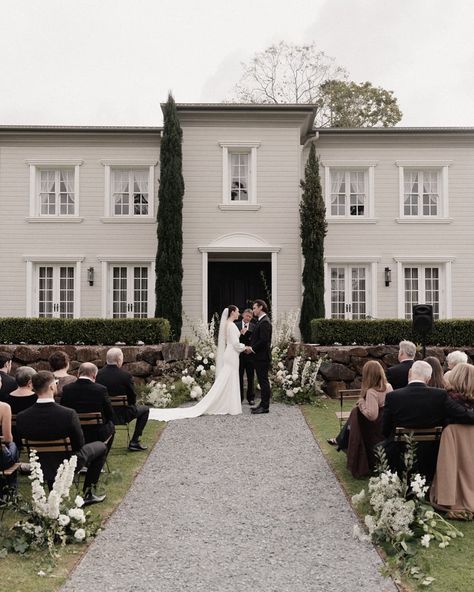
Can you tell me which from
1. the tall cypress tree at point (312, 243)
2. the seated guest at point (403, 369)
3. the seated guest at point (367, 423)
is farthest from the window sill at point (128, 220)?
the seated guest at point (367, 423)

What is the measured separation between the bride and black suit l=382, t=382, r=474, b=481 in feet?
18.6

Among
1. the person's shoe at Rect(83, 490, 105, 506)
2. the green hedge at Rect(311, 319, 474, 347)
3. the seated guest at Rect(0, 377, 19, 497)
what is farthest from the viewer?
the green hedge at Rect(311, 319, 474, 347)

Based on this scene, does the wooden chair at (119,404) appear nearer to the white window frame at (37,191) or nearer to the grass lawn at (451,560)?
the grass lawn at (451,560)

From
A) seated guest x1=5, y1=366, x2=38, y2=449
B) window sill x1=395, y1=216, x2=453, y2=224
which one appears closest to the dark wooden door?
window sill x1=395, y1=216, x2=453, y2=224

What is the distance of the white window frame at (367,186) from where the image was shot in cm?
1981

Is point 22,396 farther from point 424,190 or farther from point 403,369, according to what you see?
point 424,190

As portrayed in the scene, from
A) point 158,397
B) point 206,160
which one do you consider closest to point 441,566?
point 158,397

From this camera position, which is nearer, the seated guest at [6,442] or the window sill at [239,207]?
the seated guest at [6,442]

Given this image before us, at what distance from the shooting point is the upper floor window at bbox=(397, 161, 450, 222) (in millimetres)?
19984

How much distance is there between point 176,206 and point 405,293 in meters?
7.45

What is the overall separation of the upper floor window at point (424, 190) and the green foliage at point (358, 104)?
44.7 ft

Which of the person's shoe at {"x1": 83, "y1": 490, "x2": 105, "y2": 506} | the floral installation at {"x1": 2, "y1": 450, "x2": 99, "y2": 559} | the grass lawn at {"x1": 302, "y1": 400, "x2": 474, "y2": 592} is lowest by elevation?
the grass lawn at {"x1": 302, "y1": 400, "x2": 474, "y2": 592}

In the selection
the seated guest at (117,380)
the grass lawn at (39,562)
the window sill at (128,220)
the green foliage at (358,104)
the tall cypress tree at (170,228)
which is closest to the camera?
the grass lawn at (39,562)

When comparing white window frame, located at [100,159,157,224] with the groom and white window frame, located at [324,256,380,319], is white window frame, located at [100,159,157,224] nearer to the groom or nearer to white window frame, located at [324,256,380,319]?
white window frame, located at [324,256,380,319]
